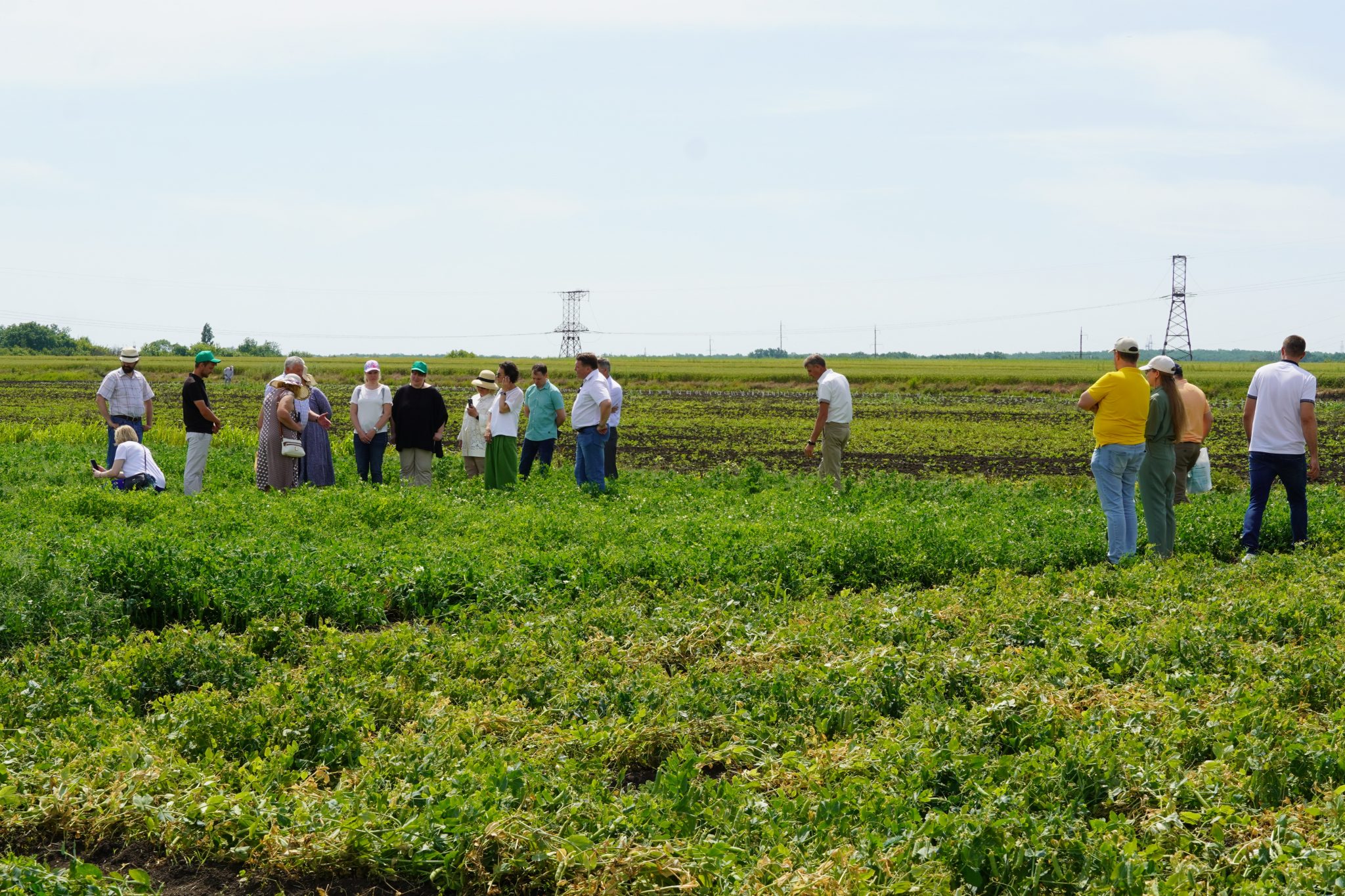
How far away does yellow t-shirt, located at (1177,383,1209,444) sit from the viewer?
12.3m

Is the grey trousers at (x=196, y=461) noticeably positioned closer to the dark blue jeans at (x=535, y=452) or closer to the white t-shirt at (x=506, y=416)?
the white t-shirt at (x=506, y=416)

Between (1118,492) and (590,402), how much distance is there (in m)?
6.48

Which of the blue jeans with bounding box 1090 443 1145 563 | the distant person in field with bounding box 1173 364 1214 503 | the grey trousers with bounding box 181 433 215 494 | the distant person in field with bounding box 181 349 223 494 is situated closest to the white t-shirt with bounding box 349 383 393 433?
the distant person in field with bounding box 181 349 223 494

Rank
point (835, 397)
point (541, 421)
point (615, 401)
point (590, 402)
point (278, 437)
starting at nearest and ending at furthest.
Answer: point (278, 437) → point (835, 397) → point (590, 402) → point (541, 421) → point (615, 401)

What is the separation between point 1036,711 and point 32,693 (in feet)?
17.2

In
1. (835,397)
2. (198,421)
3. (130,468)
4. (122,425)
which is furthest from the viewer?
(122,425)

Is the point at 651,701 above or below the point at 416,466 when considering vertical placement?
below

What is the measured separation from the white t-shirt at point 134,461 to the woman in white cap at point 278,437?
1.29m

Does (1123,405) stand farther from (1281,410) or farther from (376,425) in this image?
(376,425)

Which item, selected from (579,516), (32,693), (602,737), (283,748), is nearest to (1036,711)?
(602,737)

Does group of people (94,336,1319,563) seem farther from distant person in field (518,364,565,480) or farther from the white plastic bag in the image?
the white plastic bag

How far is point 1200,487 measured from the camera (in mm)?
13250

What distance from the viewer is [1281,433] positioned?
10.5 m

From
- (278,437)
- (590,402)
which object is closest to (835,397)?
(590,402)
